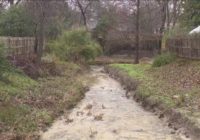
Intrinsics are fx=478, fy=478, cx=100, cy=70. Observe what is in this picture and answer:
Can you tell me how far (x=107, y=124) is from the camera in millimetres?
14836

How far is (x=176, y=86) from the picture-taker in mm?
20234

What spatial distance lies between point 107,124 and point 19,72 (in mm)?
8414

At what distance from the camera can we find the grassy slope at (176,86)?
15.9 m

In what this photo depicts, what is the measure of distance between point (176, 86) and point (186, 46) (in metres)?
9.44

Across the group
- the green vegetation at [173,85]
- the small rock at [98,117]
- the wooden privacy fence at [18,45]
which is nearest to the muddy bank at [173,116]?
the green vegetation at [173,85]

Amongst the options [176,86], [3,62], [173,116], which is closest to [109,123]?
[173,116]

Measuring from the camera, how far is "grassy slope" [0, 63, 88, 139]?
13633mm

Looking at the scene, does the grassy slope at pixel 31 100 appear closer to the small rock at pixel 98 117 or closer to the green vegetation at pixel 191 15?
the small rock at pixel 98 117

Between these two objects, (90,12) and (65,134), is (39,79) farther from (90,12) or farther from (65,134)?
(90,12)

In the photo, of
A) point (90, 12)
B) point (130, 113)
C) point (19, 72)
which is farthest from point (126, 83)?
point (90, 12)

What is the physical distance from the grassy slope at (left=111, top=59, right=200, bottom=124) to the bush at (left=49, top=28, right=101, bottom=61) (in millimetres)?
9818

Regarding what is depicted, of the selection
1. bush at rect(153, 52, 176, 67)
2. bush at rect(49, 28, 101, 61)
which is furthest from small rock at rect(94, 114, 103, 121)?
bush at rect(49, 28, 101, 61)

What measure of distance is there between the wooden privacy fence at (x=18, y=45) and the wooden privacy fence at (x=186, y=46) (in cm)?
976

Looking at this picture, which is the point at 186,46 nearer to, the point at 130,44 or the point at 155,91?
the point at 155,91
